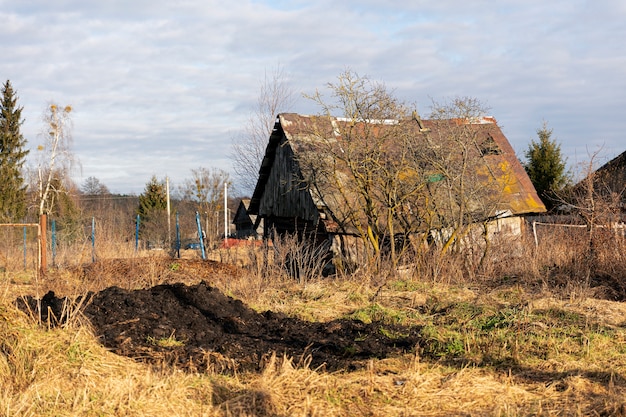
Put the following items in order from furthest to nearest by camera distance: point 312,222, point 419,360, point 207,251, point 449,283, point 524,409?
point 207,251, point 312,222, point 449,283, point 419,360, point 524,409

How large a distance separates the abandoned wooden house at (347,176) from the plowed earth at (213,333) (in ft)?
16.3

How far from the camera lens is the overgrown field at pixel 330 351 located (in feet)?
18.7

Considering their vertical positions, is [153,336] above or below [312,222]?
below

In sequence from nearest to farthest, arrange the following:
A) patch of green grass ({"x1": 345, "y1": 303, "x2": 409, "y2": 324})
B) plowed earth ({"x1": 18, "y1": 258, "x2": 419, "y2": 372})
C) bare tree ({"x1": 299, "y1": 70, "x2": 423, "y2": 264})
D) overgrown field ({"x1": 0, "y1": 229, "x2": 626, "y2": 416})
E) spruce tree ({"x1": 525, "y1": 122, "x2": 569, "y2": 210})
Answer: overgrown field ({"x1": 0, "y1": 229, "x2": 626, "y2": 416}) < plowed earth ({"x1": 18, "y1": 258, "x2": 419, "y2": 372}) < patch of green grass ({"x1": 345, "y1": 303, "x2": 409, "y2": 324}) < bare tree ({"x1": 299, "y1": 70, "x2": 423, "y2": 264}) < spruce tree ({"x1": 525, "y1": 122, "x2": 569, "y2": 210})

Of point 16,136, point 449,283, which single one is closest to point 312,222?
point 449,283

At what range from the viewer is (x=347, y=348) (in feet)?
25.6

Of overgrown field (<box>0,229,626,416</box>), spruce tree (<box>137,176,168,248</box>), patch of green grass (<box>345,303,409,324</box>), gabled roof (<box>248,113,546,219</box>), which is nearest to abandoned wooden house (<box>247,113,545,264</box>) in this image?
gabled roof (<box>248,113,546,219</box>)

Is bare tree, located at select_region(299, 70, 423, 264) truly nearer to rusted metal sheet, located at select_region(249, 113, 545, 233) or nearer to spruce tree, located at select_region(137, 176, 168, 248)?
rusted metal sheet, located at select_region(249, 113, 545, 233)

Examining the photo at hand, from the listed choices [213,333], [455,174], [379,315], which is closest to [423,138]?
[455,174]

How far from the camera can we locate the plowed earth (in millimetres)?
7262

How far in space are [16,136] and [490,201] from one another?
3102cm

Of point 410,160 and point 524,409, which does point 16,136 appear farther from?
point 524,409

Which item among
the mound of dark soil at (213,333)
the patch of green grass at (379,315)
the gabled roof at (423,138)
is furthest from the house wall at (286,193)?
the mound of dark soil at (213,333)

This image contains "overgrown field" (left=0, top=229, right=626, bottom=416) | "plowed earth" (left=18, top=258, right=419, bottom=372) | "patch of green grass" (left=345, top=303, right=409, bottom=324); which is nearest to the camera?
"overgrown field" (left=0, top=229, right=626, bottom=416)
